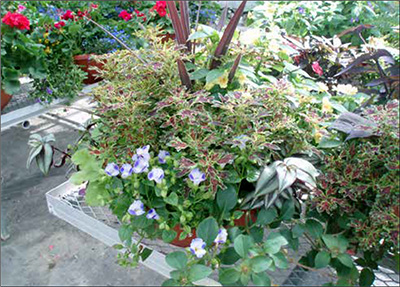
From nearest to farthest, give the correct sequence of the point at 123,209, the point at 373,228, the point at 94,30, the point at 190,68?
the point at 373,228
the point at 123,209
the point at 190,68
the point at 94,30

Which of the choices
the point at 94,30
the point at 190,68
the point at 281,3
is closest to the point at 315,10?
the point at 281,3

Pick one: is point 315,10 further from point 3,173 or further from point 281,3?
point 3,173

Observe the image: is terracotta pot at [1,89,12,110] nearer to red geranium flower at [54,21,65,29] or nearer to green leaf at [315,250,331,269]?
red geranium flower at [54,21,65,29]

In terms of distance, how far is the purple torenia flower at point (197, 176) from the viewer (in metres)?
0.73

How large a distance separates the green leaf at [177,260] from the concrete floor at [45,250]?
3.24ft

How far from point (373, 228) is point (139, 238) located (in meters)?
0.48

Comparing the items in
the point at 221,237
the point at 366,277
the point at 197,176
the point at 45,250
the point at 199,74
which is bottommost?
the point at 45,250

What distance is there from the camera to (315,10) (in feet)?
8.63

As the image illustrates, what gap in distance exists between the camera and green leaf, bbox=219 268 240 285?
691 mm

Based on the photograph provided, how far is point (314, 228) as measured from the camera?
0.76 meters

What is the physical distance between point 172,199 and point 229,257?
6.3 inches

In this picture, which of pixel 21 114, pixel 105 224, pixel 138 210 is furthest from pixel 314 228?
pixel 21 114

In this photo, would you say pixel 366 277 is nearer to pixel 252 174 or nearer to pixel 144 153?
pixel 252 174

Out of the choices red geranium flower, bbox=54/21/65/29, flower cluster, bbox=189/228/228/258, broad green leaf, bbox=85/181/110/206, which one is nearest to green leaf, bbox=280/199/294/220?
flower cluster, bbox=189/228/228/258
